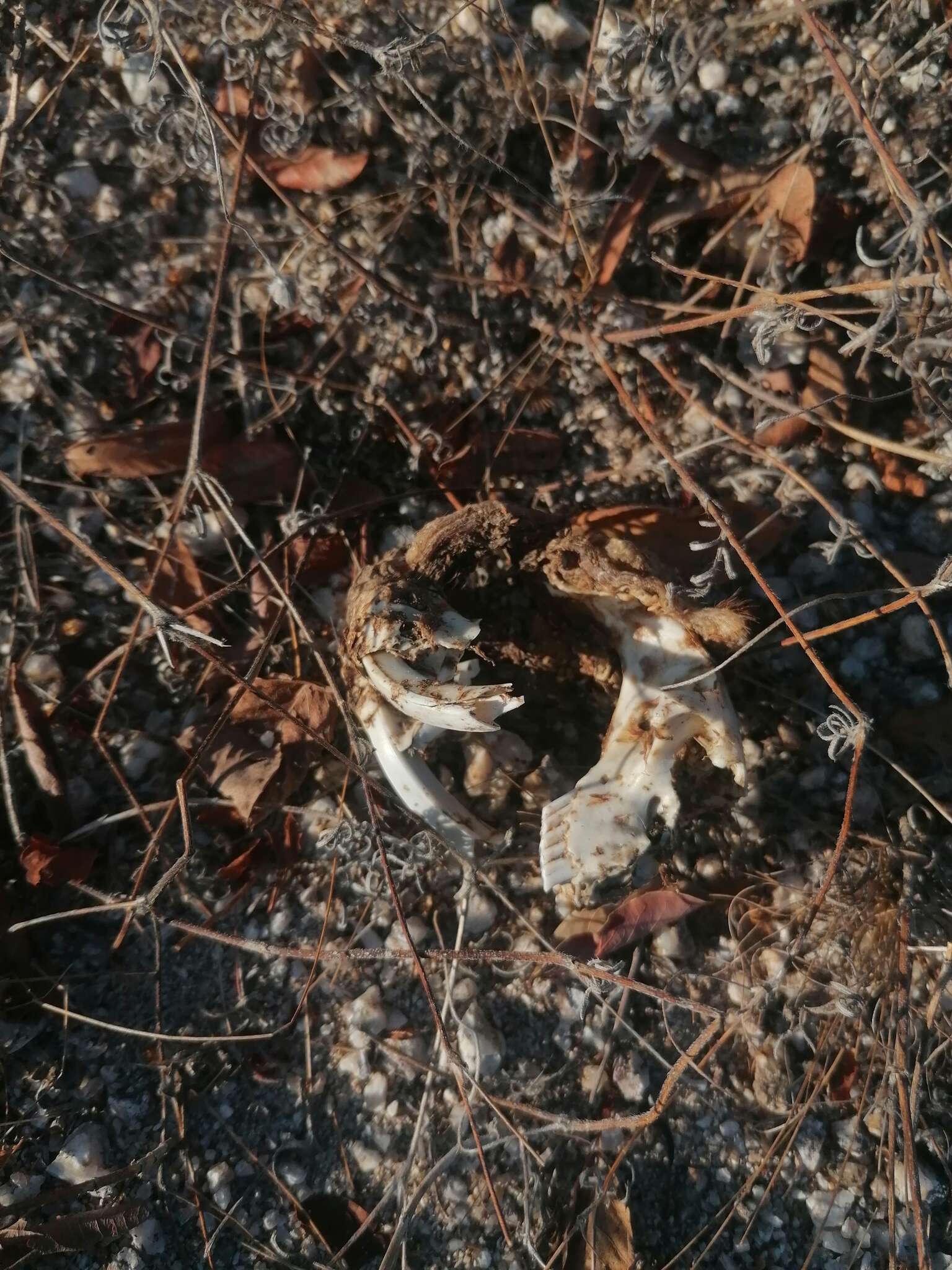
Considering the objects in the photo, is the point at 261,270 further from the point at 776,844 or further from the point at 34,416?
the point at 776,844

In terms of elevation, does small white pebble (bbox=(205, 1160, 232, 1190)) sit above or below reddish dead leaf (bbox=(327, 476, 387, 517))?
below

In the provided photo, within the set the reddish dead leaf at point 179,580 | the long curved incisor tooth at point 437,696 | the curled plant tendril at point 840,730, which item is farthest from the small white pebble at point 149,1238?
the curled plant tendril at point 840,730

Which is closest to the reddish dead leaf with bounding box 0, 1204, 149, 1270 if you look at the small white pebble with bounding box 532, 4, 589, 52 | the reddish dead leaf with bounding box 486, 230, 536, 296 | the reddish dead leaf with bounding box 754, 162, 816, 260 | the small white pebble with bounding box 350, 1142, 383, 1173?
the small white pebble with bounding box 350, 1142, 383, 1173

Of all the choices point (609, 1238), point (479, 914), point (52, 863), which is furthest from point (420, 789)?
point (609, 1238)

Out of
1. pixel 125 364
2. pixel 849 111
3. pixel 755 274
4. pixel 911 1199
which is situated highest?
pixel 849 111

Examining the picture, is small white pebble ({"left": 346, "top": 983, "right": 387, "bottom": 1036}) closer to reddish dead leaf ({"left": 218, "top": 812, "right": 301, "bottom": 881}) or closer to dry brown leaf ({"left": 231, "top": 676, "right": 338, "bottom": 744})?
reddish dead leaf ({"left": 218, "top": 812, "right": 301, "bottom": 881})

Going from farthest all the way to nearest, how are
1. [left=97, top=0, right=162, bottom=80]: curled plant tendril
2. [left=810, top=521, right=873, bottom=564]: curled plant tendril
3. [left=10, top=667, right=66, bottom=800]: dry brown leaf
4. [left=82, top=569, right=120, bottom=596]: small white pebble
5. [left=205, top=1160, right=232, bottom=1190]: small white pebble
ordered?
[left=82, top=569, right=120, bottom=596]: small white pebble, [left=10, top=667, right=66, bottom=800]: dry brown leaf, [left=205, top=1160, right=232, bottom=1190]: small white pebble, [left=810, top=521, right=873, bottom=564]: curled plant tendril, [left=97, top=0, right=162, bottom=80]: curled plant tendril

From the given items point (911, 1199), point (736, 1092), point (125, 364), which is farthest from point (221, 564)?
point (911, 1199)
